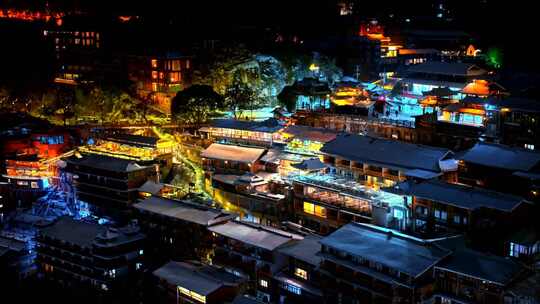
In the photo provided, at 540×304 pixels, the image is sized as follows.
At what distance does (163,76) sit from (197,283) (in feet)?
70.9

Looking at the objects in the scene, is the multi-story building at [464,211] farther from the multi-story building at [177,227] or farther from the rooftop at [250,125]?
the rooftop at [250,125]

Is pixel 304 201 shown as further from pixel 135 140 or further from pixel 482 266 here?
pixel 135 140

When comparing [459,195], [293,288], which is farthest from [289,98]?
[293,288]

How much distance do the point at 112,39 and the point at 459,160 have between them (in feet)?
97.0

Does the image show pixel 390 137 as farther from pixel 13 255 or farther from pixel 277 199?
pixel 13 255

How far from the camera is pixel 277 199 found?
24641mm

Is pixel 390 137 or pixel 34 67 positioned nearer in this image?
pixel 390 137

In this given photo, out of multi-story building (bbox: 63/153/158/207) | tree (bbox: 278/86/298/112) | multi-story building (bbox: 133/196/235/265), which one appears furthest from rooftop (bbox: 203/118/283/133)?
multi-story building (bbox: 133/196/235/265)

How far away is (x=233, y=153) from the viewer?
92.6 ft

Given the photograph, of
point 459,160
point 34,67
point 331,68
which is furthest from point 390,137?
point 34,67

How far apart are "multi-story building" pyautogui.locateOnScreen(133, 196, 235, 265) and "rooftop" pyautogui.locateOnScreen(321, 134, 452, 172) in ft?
18.3

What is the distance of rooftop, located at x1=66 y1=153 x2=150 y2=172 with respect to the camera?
91.7ft

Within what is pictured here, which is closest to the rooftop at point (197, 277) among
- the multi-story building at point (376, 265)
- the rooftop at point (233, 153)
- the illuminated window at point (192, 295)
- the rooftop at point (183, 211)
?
the illuminated window at point (192, 295)

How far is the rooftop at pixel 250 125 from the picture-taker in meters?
30.1
